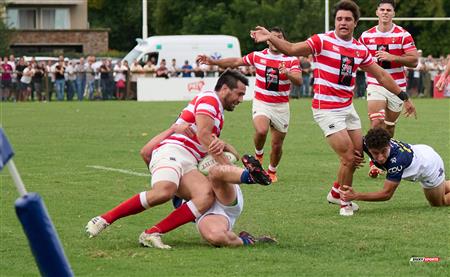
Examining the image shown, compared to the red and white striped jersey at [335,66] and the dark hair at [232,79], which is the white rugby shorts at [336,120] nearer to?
the red and white striped jersey at [335,66]

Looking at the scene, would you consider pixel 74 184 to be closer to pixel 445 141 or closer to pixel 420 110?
pixel 445 141

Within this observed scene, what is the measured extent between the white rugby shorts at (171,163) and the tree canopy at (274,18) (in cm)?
5383

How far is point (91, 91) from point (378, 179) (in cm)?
3146

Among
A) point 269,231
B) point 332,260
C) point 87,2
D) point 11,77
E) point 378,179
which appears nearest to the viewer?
point 332,260

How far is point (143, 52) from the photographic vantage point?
49.5 m

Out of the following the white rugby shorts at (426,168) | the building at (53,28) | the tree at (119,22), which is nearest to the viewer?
the white rugby shorts at (426,168)

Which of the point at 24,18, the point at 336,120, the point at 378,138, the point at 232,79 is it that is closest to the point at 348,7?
the point at 336,120

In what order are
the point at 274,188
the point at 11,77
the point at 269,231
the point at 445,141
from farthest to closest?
the point at 11,77
the point at 445,141
the point at 274,188
the point at 269,231

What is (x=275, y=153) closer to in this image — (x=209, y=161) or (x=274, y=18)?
(x=209, y=161)

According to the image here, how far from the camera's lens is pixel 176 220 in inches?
393

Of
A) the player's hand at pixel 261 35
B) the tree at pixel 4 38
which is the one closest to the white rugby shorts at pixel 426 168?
the player's hand at pixel 261 35

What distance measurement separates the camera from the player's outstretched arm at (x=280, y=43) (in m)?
10.8

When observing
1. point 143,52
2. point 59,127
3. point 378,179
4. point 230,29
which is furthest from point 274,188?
point 230,29

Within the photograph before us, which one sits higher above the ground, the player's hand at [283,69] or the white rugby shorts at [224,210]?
the player's hand at [283,69]
